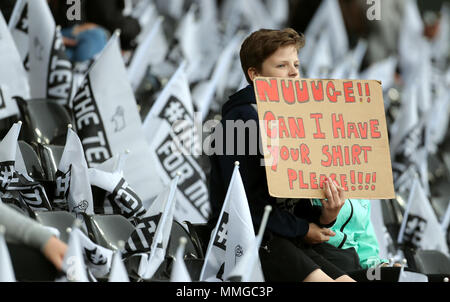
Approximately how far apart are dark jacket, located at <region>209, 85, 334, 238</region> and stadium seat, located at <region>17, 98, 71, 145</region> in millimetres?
1165

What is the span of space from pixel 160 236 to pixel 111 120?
1430mm

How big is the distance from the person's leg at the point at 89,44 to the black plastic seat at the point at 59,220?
2.49m

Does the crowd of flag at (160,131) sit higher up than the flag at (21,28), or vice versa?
the flag at (21,28)

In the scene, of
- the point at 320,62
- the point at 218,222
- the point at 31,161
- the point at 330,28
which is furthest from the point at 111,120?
the point at 330,28

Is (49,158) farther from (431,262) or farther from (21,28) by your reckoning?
(431,262)

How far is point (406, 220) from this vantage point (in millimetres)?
5012

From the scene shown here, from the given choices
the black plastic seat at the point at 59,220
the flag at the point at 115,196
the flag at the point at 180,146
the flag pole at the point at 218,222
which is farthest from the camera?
the flag at the point at 180,146

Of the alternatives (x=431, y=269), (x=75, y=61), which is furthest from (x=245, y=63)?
(x=75, y=61)

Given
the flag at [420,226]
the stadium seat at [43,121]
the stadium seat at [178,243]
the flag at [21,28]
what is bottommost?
the flag at [420,226]

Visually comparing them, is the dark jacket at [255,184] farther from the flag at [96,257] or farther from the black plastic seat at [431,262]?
the black plastic seat at [431,262]

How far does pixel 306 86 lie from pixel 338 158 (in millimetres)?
291

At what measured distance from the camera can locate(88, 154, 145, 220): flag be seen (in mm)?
3764

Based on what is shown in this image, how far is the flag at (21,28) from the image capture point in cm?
498

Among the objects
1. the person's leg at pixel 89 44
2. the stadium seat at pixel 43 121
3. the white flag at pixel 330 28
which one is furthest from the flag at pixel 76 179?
the white flag at pixel 330 28
